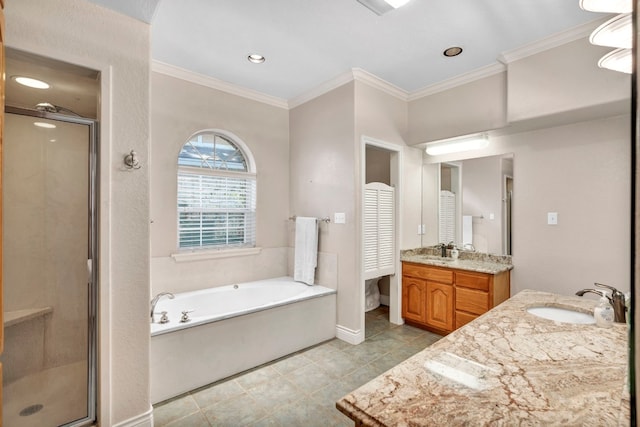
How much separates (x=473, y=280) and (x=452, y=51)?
2.12m

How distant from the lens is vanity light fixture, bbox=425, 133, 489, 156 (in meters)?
3.20

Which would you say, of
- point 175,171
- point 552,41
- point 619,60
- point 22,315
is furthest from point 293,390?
point 552,41

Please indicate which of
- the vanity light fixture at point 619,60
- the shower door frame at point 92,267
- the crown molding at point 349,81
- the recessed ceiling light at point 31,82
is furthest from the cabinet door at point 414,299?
the recessed ceiling light at point 31,82

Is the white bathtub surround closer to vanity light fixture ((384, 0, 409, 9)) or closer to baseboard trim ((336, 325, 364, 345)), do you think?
baseboard trim ((336, 325, 364, 345))

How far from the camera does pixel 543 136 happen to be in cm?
A: 283

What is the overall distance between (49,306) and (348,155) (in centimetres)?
259

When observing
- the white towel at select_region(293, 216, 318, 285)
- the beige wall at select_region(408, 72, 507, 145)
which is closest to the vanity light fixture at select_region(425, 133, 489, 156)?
the beige wall at select_region(408, 72, 507, 145)

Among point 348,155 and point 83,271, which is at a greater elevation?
point 348,155

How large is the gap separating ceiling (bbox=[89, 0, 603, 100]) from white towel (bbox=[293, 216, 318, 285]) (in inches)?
62.9

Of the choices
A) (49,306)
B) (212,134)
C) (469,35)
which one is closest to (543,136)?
(469,35)

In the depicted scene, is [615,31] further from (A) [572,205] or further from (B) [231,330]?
(B) [231,330]

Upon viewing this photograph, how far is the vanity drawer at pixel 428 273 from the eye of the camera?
3149mm

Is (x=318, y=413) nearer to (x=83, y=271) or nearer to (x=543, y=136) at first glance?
(x=83, y=271)

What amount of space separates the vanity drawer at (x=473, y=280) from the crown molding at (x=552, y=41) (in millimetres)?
Result: 1975
